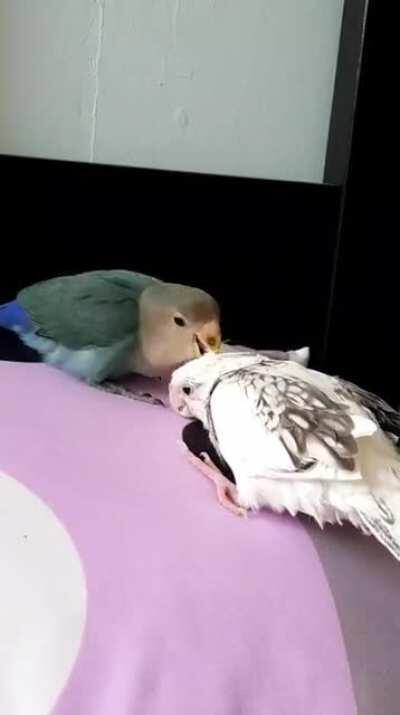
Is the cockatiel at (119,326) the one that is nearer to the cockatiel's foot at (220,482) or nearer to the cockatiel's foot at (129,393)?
the cockatiel's foot at (129,393)

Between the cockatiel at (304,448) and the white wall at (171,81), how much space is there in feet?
1.59

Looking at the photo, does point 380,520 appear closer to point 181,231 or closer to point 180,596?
point 180,596

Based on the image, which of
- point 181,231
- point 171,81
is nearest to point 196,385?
point 181,231

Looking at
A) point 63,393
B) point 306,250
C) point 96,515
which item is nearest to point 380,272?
point 306,250

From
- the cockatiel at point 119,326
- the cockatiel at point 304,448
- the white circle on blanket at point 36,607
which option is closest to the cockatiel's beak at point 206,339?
the cockatiel at point 119,326

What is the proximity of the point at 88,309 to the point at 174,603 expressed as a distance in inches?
13.0

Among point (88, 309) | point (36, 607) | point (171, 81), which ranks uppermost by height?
point (171, 81)

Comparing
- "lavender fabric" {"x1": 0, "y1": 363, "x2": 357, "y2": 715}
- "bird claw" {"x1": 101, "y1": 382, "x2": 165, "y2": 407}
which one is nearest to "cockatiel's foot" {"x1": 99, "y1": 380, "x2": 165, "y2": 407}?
"bird claw" {"x1": 101, "y1": 382, "x2": 165, "y2": 407}

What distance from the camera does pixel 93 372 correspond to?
711 mm

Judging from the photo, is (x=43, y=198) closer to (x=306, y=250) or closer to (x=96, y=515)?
(x=306, y=250)

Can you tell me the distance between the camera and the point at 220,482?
1.77ft

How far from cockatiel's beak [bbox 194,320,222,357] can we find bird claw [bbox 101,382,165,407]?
5 centimetres

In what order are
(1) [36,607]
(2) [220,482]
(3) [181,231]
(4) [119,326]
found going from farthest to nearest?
(3) [181,231]
(4) [119,326]
(2) [220,482]
(1) [36,607]

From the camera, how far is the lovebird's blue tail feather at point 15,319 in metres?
0.76
